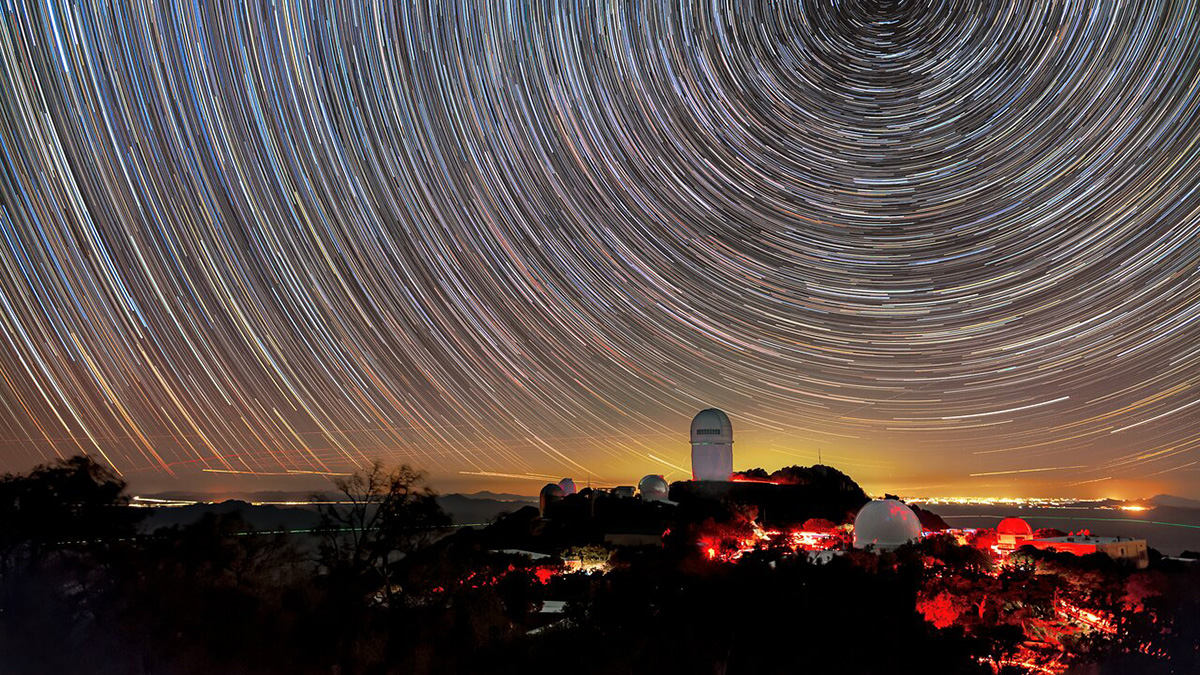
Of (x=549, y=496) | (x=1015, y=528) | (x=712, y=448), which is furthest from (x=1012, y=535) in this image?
(x=549, y=496)

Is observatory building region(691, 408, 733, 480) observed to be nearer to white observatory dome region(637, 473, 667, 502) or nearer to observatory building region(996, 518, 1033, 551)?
white observatory dome region(637, 473, 667, 502)

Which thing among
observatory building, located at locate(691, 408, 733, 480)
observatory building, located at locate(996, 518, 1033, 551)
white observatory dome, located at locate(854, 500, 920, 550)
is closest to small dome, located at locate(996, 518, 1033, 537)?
observatory building, located at locate(996, 518, 1033, 551)

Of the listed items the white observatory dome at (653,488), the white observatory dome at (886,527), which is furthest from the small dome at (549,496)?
the white observatory dome at (886,527)

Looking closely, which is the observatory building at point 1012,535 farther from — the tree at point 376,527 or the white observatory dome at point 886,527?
the tree at point 376,527

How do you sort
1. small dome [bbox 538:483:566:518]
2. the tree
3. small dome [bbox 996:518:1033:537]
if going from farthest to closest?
small dome [bbox 538:483:566:518], small dome [bbox 996:518:1033:537], the tree

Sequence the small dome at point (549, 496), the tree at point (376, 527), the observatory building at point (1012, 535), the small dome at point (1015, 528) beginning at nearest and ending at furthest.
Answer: the tree at point (376, 527) → the observatory building at point (1012, 535) → the small dome at point (1015, 528) → the small dome at point (549, 496)

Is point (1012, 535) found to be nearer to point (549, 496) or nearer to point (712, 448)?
point (712, 448)

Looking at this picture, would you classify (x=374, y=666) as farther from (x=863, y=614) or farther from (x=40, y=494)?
(x=863, y=614)
